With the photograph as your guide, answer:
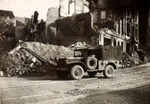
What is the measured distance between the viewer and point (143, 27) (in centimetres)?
499

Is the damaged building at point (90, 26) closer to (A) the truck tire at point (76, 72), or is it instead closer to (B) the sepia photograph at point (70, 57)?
(B) the sepia photograph at point (70, 57)

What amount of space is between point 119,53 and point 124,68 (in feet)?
6.62

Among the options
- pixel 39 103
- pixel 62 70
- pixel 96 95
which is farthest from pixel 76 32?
pixel 39 103

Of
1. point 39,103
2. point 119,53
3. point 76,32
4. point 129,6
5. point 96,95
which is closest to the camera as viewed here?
point 39,103

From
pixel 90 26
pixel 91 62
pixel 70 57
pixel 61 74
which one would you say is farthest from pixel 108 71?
pixel 90 26

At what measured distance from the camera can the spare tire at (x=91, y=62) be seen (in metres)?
5.80

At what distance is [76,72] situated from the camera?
223 inches

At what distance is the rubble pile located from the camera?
639 centimetres

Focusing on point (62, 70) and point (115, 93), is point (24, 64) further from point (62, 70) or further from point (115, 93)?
point (115, 93)

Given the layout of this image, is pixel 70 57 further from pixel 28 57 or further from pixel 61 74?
pixel 28 57

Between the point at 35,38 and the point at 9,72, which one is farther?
the point at 35,38

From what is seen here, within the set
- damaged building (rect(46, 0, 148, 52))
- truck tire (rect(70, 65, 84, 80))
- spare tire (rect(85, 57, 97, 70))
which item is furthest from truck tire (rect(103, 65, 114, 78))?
truck tire (rect(70, 65, 84, 80))

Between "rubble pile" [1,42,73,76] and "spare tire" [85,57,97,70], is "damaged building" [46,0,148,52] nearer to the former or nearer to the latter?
"rubble pile" [1,42,73,76]

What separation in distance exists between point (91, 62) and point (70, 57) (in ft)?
2.66
